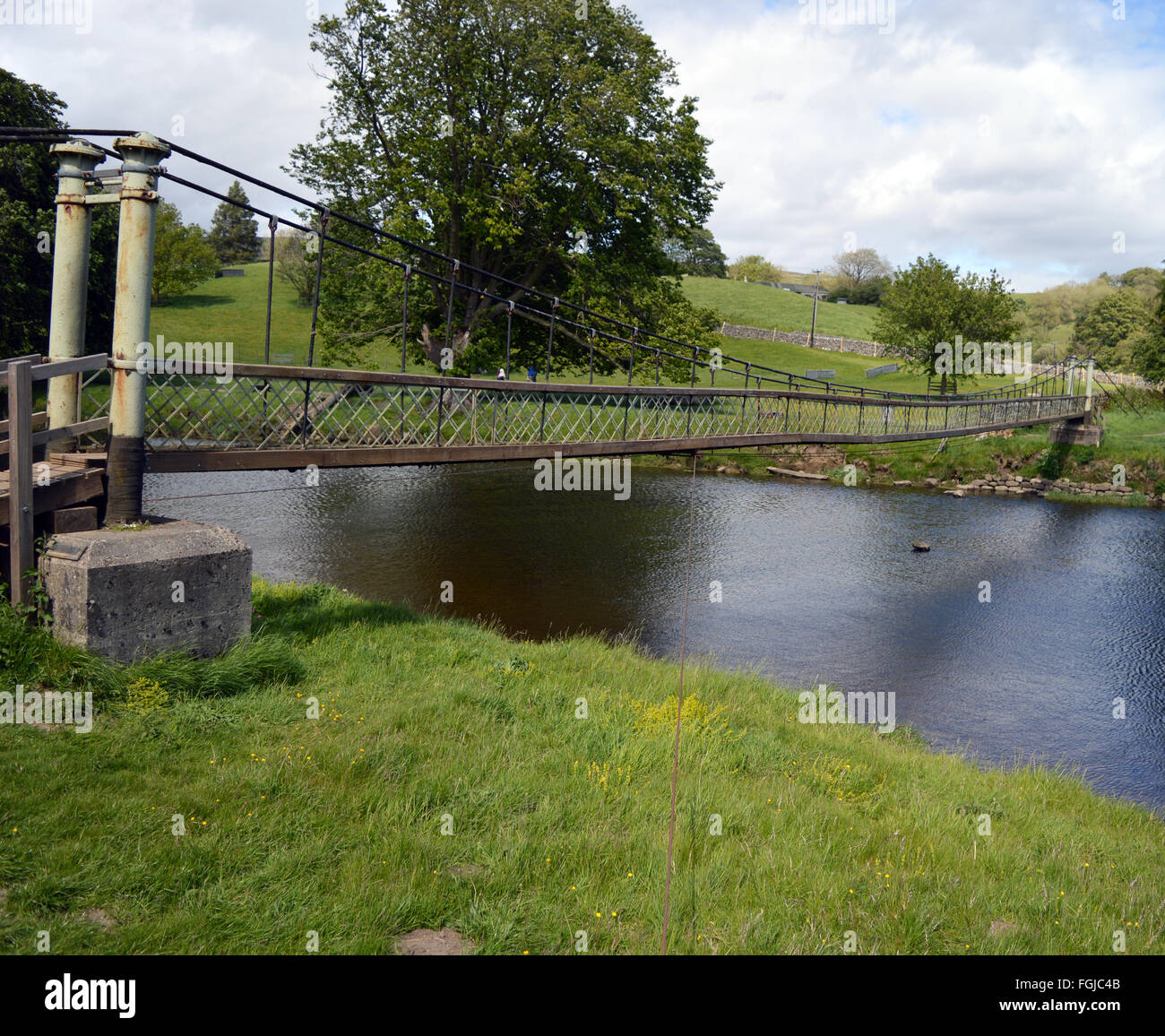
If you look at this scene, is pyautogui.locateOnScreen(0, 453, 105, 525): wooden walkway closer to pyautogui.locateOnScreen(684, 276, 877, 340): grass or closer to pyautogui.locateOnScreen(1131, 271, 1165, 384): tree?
pyautogui.locateOnScreen(1131, 271, 1165, 384): tree

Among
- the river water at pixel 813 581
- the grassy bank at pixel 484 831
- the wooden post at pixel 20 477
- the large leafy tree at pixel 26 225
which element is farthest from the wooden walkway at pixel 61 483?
the large leafy tree at pixel 26 225

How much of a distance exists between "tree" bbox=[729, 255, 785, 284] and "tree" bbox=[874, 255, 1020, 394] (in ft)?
237

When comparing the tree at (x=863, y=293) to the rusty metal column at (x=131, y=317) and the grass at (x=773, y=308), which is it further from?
the rusty metal column at (x=131, y=317)

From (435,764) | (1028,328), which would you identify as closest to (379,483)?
(435,764)

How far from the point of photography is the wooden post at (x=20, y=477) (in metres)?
6.55

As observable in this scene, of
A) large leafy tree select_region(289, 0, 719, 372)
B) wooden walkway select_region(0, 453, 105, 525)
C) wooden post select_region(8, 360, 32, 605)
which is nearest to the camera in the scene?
wooden post select_region(8, 360, 32, 605)

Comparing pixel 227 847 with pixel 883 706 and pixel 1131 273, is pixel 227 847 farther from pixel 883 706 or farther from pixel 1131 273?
pixel 1131 273

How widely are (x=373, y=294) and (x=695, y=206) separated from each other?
38.0 feet

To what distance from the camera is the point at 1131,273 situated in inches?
4469

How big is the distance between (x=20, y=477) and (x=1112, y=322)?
9623cm

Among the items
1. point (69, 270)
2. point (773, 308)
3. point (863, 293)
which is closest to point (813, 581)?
point (69, 270)

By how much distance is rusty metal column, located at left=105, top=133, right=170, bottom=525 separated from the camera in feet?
23.7

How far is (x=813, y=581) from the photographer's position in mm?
20000

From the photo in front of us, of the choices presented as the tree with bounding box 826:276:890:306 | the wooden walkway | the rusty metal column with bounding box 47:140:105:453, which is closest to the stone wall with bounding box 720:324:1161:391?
the tree with bounding box 826:276:890:306
